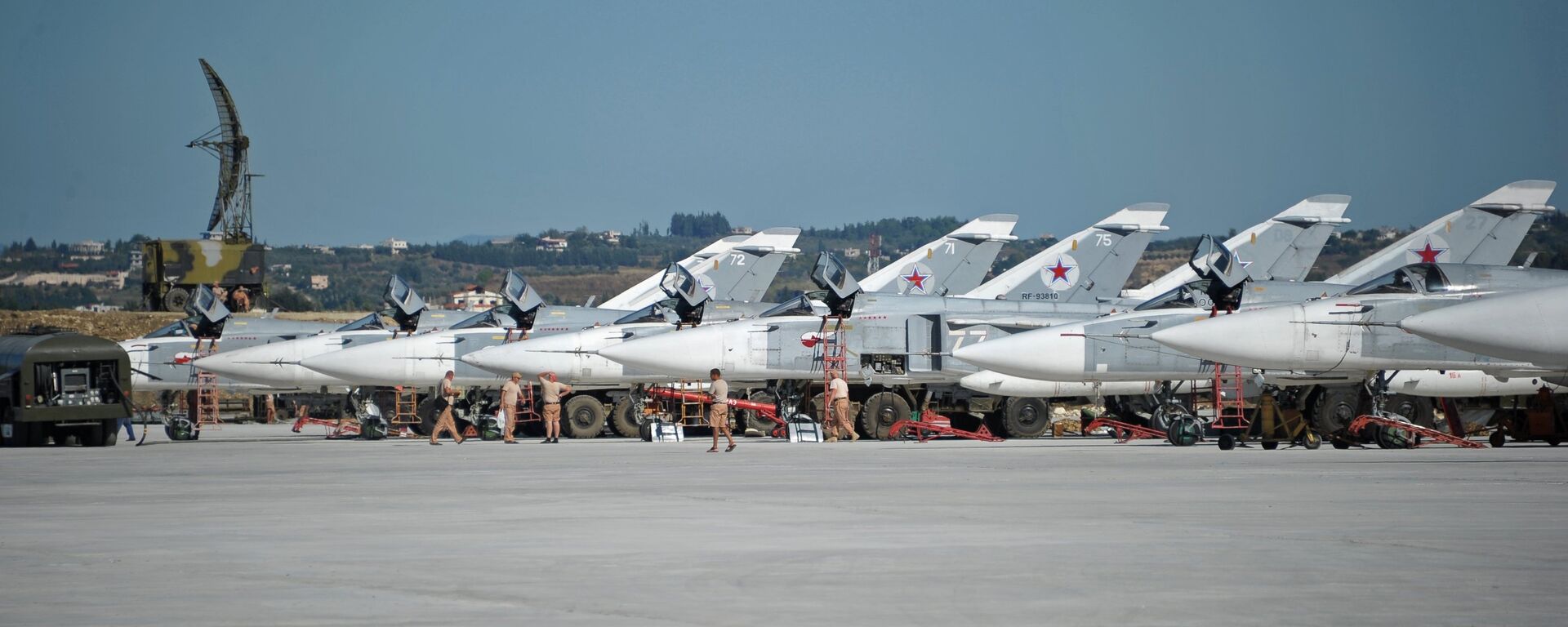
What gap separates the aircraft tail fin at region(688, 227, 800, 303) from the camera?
37344mm

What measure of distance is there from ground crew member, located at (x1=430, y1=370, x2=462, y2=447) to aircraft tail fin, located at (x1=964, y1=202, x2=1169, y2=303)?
10232mm

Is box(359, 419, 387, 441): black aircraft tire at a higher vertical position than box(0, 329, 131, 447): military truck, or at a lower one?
lower

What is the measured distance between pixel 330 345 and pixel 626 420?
5706mm

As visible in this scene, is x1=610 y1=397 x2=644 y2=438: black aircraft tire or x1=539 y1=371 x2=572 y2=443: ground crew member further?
x1=610 y1=397 x2=644 y2=438: black aircraft tire

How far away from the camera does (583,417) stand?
2608 cm

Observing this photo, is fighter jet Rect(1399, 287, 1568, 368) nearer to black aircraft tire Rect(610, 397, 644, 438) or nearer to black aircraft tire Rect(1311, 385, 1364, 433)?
black aircraft tire Rect(1311, 385, 1364, 433)

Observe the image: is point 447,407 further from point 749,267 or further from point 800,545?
point 800,545

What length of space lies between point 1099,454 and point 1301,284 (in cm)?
648

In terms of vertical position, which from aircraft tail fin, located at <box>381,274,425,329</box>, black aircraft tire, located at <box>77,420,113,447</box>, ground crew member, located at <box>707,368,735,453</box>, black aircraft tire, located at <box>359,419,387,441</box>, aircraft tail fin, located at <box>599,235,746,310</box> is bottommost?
black aircraft tire, located at <box>359,419,387,441</box>

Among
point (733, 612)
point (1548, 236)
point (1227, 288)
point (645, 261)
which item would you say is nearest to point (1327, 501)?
point (733, 612)

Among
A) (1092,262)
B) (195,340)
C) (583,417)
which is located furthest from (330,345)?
(1092,262)

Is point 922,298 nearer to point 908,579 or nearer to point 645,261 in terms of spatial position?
point 908,579

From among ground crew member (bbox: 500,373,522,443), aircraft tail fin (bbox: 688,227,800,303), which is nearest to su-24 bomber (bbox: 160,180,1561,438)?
ground crew member (bbox: 500,373,522,443)

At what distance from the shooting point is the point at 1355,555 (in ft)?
25.3
